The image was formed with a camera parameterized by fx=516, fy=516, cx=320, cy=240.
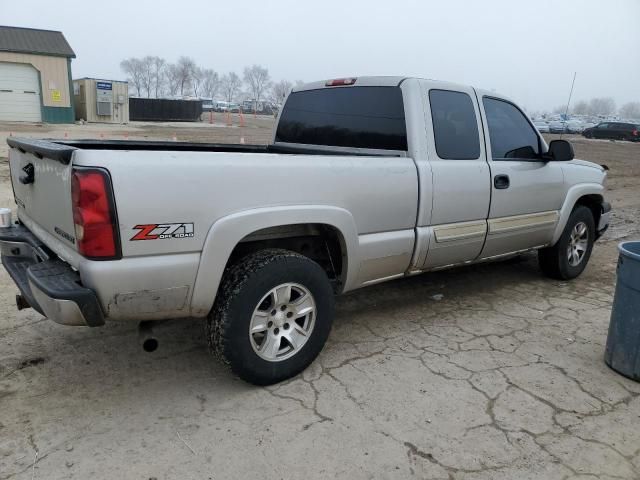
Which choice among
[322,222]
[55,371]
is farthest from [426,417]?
[55,371]

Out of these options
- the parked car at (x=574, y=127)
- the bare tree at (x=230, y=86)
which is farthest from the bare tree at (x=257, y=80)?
the parked car at (x=574, y=127)

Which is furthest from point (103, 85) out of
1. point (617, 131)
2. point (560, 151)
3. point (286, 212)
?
point (617, 131)

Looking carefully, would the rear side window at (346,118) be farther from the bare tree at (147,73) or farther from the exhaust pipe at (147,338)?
the bare tree at (147,73)

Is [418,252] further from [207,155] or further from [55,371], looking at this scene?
[55,371]

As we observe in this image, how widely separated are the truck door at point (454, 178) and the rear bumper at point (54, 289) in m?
2.27

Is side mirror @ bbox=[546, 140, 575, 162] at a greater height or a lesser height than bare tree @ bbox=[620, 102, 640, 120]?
lesser

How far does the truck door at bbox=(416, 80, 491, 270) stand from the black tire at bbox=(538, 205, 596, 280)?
1.46m

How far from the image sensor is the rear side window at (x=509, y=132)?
4.42 meters

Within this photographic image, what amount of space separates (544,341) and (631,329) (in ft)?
2.36

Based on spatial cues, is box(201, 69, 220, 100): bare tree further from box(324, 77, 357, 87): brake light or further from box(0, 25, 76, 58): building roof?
box(324, 77, 357, 87): brake light

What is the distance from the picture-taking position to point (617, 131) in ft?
134

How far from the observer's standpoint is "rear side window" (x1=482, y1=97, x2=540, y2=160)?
4422 millimetres

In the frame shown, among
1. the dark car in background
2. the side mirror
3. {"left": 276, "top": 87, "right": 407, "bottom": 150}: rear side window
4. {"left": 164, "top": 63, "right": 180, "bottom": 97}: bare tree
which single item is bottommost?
the side mirror

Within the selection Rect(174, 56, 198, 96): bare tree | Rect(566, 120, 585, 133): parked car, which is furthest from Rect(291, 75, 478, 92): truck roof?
Rect(174, 56, 198, 96): bare tree
